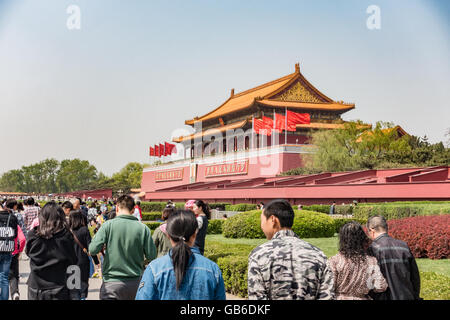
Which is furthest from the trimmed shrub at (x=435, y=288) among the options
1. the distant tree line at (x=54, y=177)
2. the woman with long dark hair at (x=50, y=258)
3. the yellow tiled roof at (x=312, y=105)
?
the distant tree line at (x=54, y=177)

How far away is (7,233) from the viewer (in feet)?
19.7

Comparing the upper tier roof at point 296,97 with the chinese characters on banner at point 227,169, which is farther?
the upper tier roof at point 296,97

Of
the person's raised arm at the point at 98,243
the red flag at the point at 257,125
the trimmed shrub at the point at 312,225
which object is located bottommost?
the trimmed shrub at the point at 312,225

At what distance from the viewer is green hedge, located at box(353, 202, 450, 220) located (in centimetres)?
1582

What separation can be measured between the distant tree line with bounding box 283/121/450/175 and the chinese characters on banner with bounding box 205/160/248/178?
5372 mm

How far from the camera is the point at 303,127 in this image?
42.2 m

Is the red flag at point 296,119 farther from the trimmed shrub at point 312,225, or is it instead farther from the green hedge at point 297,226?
the trimmed shrub at point 312,225

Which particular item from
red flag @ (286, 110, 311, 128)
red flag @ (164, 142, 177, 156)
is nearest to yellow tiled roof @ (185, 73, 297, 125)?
red flag @ (164, 142, 177, 156)

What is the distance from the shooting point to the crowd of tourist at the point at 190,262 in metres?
2.92

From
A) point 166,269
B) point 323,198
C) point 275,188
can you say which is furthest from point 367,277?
point 275,188

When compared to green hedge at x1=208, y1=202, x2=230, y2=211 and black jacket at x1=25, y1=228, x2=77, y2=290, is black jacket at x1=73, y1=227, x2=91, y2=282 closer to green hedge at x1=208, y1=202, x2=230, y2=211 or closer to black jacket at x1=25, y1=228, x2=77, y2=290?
black jacket at x1=25, y1=228, x2=77, y2=290

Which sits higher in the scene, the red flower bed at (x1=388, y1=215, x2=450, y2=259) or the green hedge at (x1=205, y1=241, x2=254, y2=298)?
the red flower bed at (x1=388, y1=215, x2=450, y2=259)

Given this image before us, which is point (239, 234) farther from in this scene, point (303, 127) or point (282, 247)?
point (303, 127)

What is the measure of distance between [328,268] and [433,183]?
2060 centimetres
